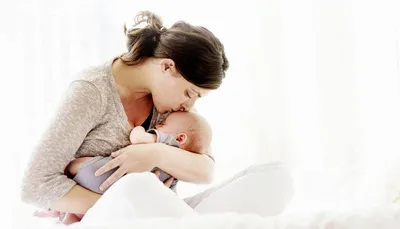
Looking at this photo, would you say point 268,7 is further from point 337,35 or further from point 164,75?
point 164,75

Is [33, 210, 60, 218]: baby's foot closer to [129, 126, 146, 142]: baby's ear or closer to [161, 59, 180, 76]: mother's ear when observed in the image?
[129, 126, 146, 142]: baby's ear

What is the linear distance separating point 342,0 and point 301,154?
515 millimetres

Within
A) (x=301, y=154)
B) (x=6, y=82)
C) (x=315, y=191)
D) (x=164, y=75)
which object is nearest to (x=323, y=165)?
(x=301, y=154)

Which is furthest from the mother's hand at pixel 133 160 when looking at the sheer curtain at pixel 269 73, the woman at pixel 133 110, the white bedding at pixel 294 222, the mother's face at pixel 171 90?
the white bedding at pixel 294 222

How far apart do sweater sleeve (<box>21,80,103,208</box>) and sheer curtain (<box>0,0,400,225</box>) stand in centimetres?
26

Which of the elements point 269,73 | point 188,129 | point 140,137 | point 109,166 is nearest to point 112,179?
point 109,166

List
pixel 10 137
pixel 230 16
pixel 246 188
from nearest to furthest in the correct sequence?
1. pixel 246 188
2. pixel 10 137
3. pixel 230 16

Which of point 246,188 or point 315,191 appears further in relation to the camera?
point 315,191

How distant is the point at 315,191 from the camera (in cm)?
163

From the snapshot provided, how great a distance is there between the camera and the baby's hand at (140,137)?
1.47 m

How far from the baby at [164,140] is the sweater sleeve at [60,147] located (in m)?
0.03

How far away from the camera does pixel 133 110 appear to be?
5.08 feet

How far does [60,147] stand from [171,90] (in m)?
0.32

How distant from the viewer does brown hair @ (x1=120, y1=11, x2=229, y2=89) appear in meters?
1.50
